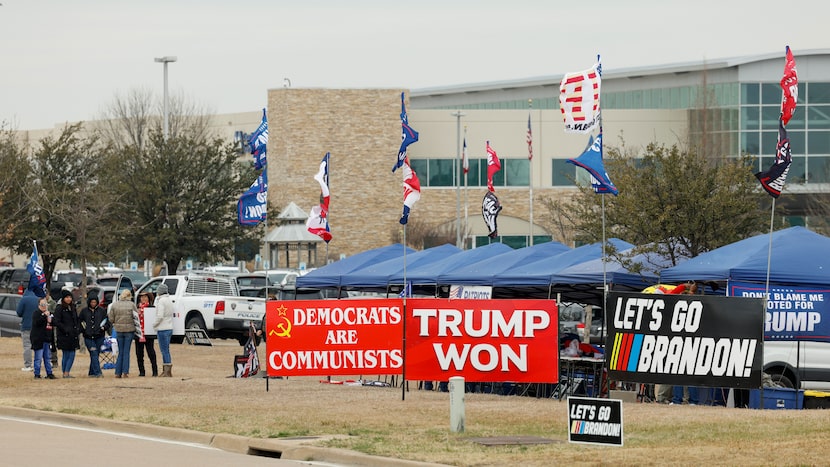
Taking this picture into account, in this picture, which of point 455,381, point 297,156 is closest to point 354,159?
point 297,156

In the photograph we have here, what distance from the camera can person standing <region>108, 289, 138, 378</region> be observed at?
2594cm

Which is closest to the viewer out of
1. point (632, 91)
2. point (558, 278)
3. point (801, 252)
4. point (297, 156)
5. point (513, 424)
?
point (513, 424)

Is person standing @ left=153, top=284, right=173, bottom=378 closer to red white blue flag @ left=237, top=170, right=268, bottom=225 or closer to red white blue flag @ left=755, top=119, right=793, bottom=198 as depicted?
red white blue flag @ left=237, top=170, right=268, bottom=225

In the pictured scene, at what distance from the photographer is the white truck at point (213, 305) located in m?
38.2

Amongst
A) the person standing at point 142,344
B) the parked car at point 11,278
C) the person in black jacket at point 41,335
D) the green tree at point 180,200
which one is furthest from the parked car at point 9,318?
the person in black jacket at point 41,335

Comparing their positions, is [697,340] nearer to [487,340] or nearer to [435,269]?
[487,340]

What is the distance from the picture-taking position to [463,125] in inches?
3177

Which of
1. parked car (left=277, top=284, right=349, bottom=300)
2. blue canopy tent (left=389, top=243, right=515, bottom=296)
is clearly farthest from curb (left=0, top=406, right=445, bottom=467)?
parked car (left=277, top=284, right=349, bottom=300)

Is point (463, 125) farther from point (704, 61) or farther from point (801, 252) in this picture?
point (801, 252)

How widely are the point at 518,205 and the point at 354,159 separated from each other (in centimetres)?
972

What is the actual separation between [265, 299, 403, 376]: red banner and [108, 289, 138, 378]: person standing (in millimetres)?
5866

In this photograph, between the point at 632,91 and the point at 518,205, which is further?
the point at 632,91

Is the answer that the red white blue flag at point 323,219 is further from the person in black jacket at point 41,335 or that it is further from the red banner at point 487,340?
the red banner at point 487,340

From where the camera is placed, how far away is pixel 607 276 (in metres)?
24.4
